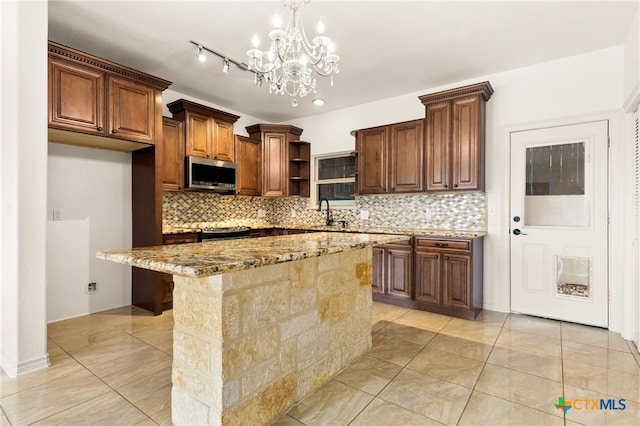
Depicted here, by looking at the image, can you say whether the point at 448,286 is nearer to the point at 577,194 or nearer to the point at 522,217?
the point at 522,217

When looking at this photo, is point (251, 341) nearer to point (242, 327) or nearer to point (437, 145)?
point (242, 327)

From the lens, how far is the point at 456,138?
376 centimetres

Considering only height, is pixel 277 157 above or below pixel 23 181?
above

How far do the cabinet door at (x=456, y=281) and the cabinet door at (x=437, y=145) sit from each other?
86 cm

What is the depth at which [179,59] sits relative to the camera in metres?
3.49

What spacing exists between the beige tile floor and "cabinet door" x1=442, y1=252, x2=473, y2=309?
0.29m

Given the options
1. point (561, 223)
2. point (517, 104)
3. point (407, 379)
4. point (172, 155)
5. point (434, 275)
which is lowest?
point (407, 379)

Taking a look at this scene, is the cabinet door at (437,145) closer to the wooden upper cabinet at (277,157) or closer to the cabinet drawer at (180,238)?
the wooden upper cabinet at (277,157)

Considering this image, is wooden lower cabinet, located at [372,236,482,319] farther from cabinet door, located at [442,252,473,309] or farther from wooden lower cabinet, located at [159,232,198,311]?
wooden lower cabinet, located at [159,232,198,311]

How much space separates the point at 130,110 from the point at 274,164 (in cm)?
227

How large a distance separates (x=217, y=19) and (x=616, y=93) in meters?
3.75

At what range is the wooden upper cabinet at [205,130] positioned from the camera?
4121mm

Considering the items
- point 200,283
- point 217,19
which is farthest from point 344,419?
point 217,19

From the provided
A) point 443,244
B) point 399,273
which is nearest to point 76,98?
point 399,273
